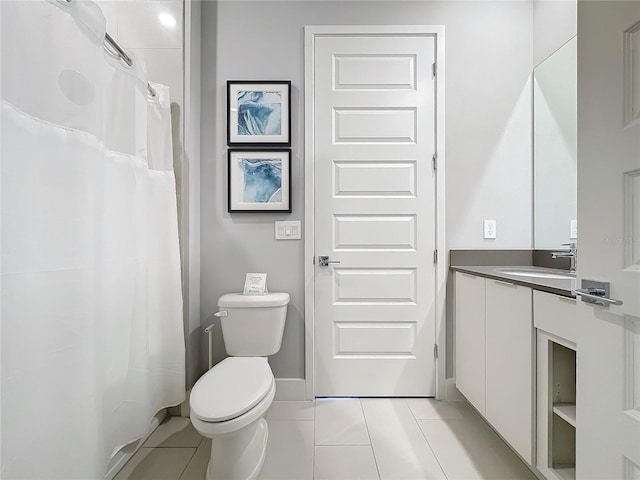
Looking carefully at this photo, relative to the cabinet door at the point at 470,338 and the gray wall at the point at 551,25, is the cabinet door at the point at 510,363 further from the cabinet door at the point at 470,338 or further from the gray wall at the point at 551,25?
the gray wall at the point at 551,25

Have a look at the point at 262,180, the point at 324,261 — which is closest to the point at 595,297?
the point at 324,261

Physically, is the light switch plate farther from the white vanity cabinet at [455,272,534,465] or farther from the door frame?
the white vanity cabinet at [455,272,534,465]

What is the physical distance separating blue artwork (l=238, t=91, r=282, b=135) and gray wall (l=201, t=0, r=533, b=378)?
114 millimetres

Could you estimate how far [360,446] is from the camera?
1791mm

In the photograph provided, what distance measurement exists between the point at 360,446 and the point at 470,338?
85cm

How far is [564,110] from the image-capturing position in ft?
6.72

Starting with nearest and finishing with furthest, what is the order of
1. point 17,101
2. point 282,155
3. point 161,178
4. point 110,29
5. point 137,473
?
point 17,101 → point 137,473 → point 161,178 → point 110,29 → point 282,155

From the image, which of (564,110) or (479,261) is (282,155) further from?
(564,110)

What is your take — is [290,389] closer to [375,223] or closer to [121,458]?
[121,458]

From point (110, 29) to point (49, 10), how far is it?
1147mm

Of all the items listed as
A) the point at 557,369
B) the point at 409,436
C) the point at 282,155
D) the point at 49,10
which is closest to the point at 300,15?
the point at 282,155

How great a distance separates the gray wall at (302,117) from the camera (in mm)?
2312

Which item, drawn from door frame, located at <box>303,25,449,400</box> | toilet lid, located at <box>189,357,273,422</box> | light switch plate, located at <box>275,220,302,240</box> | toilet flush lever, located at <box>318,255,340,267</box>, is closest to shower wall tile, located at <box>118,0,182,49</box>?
door frame, located at <box>303,25,449,400</box>

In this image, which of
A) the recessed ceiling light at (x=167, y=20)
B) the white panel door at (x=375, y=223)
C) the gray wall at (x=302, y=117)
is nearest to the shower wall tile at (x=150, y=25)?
the recessed ceiling light at (x=167, y=20)
